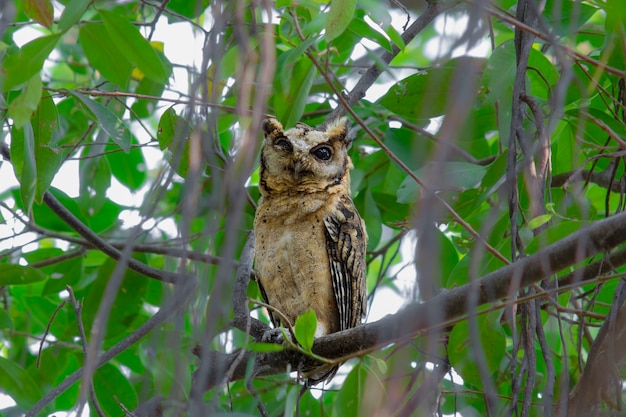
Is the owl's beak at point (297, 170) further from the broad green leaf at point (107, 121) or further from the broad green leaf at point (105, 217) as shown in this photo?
the broad green leaf at point (107, 121)

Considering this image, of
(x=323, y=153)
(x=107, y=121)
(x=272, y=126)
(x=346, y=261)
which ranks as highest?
(x=272, y=126)

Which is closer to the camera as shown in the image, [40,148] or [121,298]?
[40,148]

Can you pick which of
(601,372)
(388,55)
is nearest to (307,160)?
(388,55)

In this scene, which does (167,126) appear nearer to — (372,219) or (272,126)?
(272,126)

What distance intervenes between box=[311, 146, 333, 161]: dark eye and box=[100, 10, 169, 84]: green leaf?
→ 1495 millimetres

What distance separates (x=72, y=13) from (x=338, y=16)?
66cm

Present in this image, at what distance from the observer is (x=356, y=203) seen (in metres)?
3.80

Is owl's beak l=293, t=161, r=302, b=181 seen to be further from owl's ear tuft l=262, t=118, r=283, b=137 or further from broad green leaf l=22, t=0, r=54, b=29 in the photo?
broad green leaf l=22, t=0, r=54, b=29

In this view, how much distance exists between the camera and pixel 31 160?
2311 mm

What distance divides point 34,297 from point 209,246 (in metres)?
2.69

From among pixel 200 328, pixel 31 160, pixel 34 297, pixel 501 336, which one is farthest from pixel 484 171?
pixel 34 297

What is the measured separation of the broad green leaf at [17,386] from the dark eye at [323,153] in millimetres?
1599

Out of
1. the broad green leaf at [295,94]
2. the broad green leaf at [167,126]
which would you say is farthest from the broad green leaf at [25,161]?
the broad green leaf at [295,94]

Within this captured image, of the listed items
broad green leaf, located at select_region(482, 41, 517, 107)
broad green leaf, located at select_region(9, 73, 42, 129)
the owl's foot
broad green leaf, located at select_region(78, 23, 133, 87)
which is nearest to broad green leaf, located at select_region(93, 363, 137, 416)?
the owl's foot
